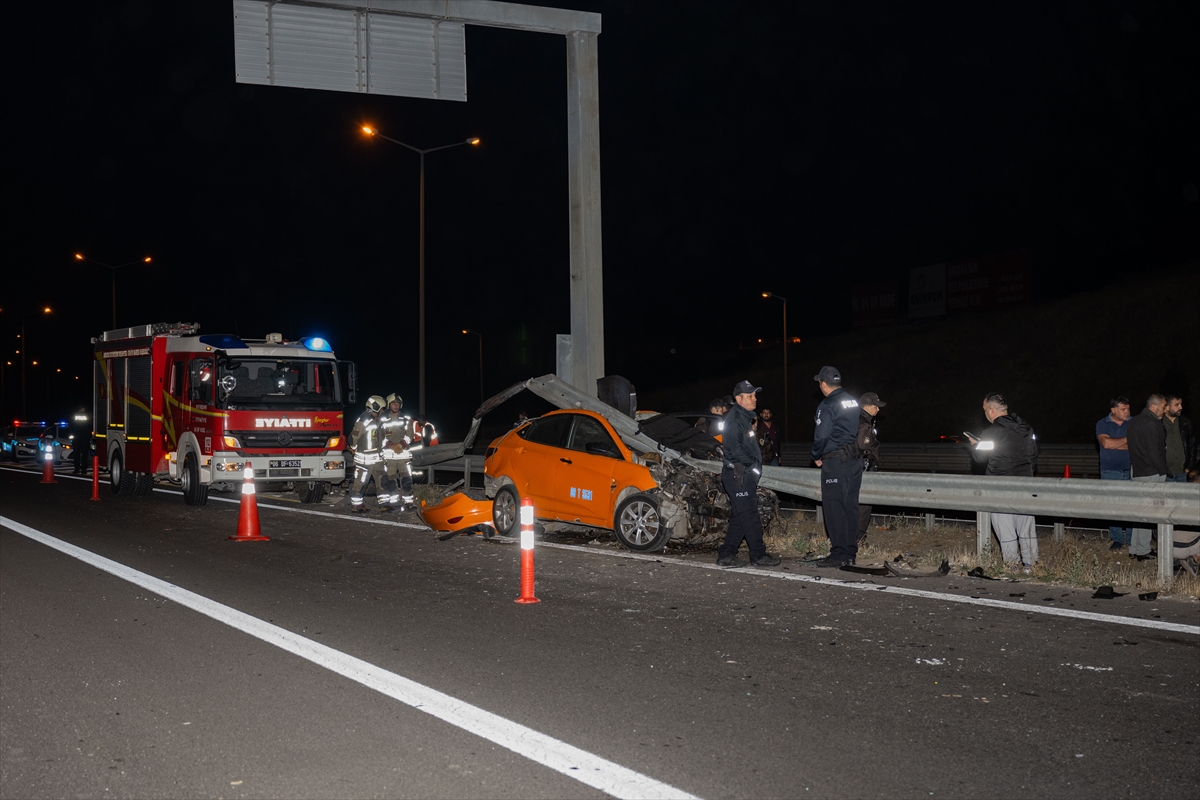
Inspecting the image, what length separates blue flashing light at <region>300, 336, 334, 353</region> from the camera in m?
18.5

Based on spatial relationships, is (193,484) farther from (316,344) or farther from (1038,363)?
(1038,363)

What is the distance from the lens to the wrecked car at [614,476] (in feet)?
37.2

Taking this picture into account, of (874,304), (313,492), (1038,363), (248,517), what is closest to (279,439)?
(313,492)

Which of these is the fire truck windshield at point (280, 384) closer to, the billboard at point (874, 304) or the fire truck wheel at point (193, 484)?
the fire truck wheel at point (193, 484)

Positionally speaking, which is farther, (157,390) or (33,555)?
(157,390)

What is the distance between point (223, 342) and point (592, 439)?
8.49 metres

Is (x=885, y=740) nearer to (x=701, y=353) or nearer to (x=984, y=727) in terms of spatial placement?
(x=984, y=727)

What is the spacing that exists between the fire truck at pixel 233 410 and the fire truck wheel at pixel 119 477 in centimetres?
78

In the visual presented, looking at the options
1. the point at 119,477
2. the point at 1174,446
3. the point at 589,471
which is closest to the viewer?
the point at 1174,446

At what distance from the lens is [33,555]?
1184 centimetres

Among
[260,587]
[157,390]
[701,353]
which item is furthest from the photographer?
[701,353]

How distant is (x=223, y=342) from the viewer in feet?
58.3

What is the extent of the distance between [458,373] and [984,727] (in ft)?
383

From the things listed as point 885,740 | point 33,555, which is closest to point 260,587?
point 33,555
